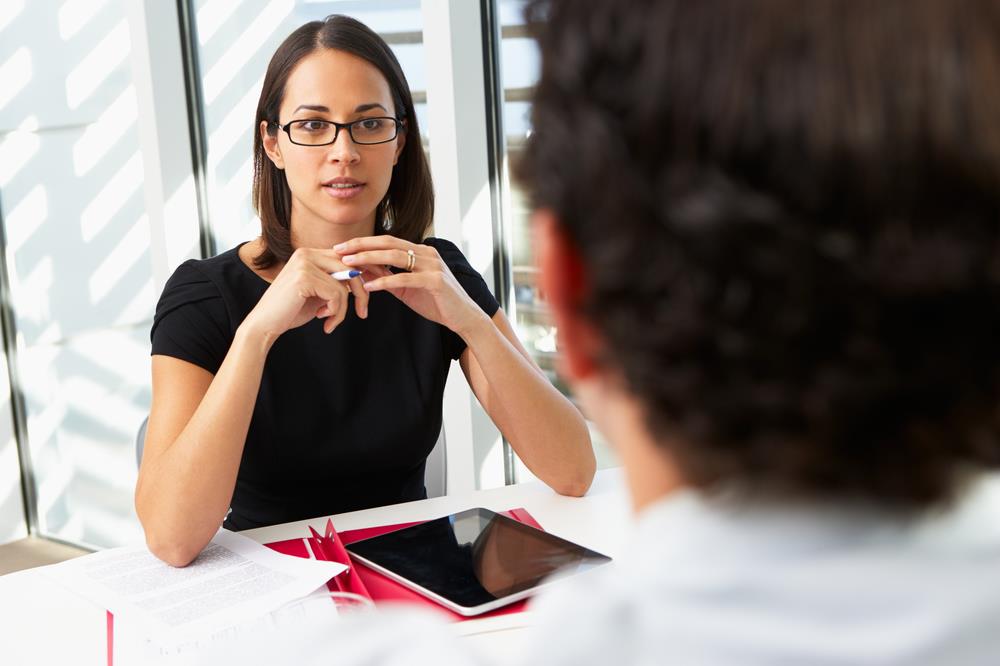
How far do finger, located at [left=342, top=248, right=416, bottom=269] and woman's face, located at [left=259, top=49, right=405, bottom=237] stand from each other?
25 cm

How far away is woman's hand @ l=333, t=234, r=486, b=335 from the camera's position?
5.27ft

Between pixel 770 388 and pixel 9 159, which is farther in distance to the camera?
pixel 9 159

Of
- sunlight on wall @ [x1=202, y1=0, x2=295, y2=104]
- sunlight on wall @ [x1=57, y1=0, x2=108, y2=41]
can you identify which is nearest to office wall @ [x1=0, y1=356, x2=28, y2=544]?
sunlight on wall @ [x1=57, y1=0, x2=108, y2=41]

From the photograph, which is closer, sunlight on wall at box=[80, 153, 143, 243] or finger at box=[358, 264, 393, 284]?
finger at box=[358, 264, 393, 284]

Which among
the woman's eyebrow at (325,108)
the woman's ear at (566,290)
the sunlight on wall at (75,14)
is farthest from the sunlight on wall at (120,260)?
the woman's ear at (566,290)

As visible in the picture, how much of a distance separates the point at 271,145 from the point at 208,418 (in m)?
0.67

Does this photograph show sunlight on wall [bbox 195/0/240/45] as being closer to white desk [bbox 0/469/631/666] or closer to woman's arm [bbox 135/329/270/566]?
woman's arm [bbox 135/329/270/566]

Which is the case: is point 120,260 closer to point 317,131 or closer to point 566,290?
point 317,131

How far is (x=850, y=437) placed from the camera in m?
0.42

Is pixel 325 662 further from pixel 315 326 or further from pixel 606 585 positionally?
pixel 315 326

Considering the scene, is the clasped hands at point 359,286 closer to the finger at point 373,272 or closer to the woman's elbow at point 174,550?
the finger at point 373,272

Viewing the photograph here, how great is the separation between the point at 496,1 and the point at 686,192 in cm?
266

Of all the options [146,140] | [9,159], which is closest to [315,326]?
[146,140]

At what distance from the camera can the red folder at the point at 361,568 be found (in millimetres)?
1212
